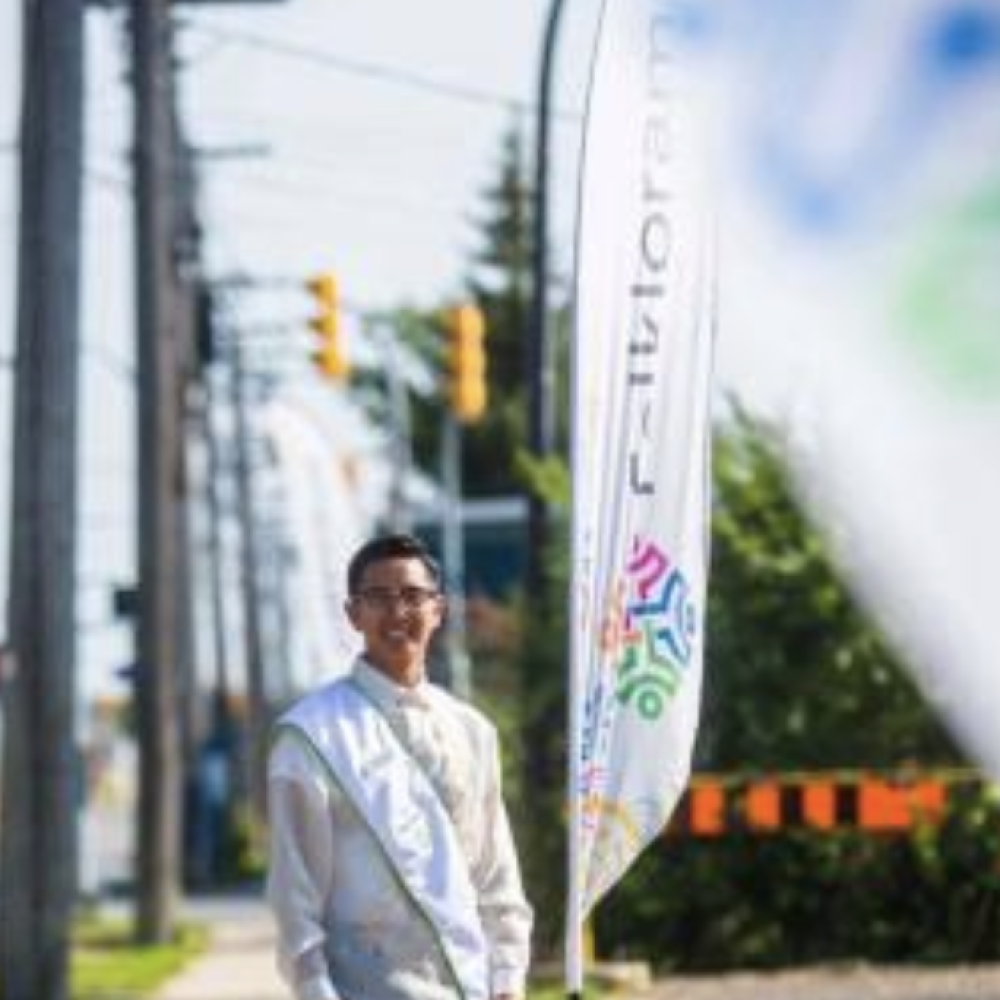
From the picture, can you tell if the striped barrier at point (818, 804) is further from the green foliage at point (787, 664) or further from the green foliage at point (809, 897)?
the green foliage at point (787, 664)

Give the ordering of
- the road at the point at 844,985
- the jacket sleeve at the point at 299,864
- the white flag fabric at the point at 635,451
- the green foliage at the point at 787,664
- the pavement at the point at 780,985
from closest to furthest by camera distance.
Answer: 1. the jacket sleeve at the point at 299,864
2. the white flag fabric at the point at 635,451
3. the road at the point at 844,985
4. the pavement at the point at 780,985
5. the green foliage at the point at 787,664

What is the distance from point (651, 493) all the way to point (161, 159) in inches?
741

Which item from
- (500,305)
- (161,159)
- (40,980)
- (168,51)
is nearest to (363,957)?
(40,980)

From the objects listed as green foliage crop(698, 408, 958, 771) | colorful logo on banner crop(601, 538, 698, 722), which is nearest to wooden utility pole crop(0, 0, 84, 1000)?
green foliage crop(698, 408, 958, 771)

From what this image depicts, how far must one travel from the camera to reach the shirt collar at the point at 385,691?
6.96 metres

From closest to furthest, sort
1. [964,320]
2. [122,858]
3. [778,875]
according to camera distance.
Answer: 1. [964,320]
2. [778,875]
3. [122,858]

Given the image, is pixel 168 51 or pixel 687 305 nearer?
pixel 687 305

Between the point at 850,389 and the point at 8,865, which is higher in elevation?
the point at 850,389

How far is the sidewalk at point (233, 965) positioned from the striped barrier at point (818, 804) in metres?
2.61

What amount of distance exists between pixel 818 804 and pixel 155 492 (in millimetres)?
9125

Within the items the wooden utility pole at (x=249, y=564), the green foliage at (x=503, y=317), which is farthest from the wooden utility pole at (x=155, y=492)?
the green foliage at (x=503, y=317)

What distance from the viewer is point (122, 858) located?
5919 cm

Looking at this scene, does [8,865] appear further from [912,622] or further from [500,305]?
[500,305]

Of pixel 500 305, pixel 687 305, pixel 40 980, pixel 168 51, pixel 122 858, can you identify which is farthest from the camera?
pixel 500 305
